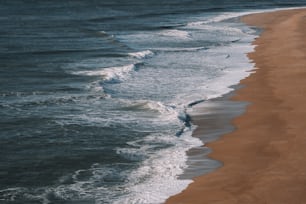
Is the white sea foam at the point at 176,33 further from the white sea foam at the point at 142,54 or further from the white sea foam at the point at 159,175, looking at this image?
the white sea foam at the point at 159,175

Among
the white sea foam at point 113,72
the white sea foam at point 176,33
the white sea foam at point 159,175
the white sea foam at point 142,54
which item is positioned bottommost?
the white sea foam at point 176,33

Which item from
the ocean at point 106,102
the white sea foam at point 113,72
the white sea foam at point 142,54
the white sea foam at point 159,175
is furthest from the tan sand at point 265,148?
the white sea foam at point 142,54

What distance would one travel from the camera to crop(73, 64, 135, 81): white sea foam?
23.9 metres

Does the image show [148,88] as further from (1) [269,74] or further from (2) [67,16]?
(2) [67,16]

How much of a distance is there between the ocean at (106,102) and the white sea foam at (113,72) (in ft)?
0.13

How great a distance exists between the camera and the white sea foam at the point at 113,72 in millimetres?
23859

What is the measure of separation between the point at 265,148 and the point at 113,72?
11733 millimetres

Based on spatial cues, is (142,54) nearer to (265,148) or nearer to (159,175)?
(265,148)

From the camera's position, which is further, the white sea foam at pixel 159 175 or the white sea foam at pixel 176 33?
the white sea foam at pixel 176 33

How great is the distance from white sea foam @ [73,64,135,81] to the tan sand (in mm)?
4500

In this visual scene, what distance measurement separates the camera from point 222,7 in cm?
6222

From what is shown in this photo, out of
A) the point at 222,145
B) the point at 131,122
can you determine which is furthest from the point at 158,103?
the point at 222,145

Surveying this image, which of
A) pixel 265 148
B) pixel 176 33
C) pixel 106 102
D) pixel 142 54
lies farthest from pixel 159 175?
pixel 176 33

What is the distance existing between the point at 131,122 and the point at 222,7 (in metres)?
46.6
